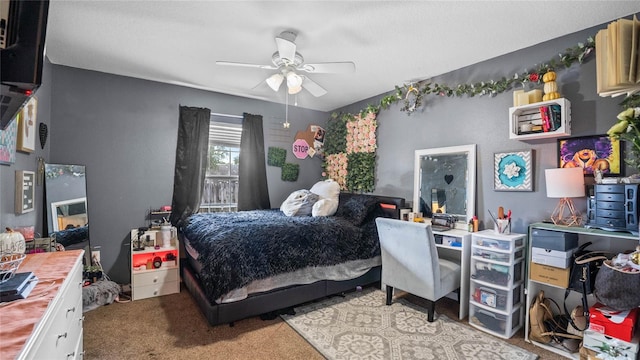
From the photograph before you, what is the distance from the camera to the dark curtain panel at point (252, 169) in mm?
4117

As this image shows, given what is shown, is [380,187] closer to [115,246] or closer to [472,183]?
[472,183]

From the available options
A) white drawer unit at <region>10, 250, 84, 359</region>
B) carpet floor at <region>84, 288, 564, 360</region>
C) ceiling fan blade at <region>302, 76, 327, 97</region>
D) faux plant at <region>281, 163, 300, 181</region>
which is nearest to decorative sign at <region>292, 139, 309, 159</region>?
faux plant at <region>281, 163, 300, 181</region>

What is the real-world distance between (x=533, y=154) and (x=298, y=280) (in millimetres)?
2377

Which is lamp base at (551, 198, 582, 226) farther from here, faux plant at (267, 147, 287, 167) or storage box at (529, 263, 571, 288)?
faux plant at (267, 147, 287, 167)

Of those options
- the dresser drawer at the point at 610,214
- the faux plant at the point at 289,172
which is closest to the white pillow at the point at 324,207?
the faux plant at the point at 289,172

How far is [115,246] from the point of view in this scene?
130 inches

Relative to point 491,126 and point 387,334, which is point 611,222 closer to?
point 491,126

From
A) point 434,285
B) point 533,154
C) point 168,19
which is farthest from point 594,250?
point 168,19

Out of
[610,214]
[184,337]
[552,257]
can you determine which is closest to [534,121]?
[610,214]

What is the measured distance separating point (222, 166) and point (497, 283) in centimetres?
351

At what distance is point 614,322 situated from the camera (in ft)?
5.94

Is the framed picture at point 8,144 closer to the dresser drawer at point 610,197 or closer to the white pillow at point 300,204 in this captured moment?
the white pillow at point 300,204

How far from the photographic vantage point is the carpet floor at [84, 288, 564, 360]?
2.06 m

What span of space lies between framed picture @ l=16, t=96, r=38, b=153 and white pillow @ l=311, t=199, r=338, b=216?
263 centimetres
